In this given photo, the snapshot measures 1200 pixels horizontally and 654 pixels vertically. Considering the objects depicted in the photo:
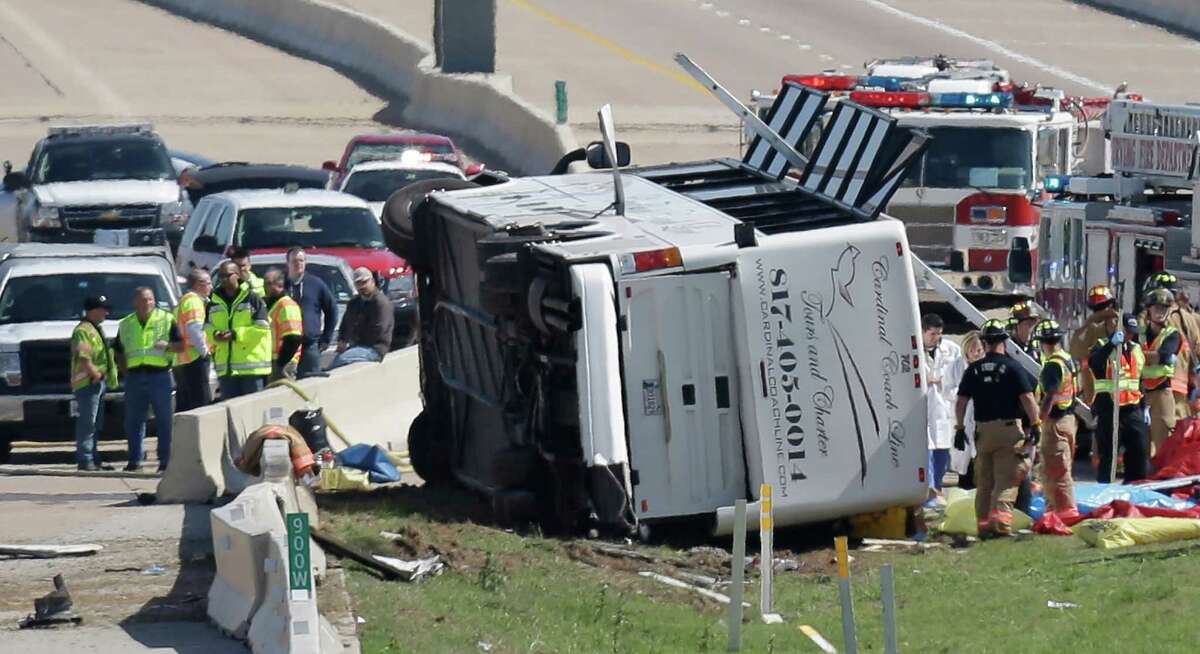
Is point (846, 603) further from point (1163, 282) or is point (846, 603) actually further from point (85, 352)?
point (85, 352)

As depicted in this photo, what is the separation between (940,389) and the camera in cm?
1777

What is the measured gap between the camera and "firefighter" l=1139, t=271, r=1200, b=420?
1792 centimetres

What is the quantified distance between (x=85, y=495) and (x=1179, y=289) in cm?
884

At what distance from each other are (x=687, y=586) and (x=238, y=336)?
240 inches

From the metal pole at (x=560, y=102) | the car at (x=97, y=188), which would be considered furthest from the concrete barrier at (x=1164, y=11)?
the car at (x=97, y=188)

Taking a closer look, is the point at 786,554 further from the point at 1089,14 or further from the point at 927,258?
the point at 1089,14

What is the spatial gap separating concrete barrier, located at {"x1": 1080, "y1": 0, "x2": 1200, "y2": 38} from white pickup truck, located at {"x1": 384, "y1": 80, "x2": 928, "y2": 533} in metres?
39.3

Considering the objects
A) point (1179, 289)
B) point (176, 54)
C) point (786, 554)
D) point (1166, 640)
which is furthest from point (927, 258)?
point (176, 54)

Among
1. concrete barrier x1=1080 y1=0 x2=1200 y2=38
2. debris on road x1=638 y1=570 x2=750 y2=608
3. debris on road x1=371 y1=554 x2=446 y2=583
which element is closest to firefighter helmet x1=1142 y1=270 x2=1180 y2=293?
debris on road x1=638 y1=570 x2=750 y2=608

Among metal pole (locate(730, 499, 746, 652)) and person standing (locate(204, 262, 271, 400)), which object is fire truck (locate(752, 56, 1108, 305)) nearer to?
person standing (locate(204, 262, 271, 400))

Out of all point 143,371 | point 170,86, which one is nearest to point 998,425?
point 143,371

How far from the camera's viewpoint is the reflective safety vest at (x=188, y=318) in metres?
18.7

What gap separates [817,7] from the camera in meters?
56.8

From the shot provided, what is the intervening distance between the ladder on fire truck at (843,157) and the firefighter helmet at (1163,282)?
2.75 meters
